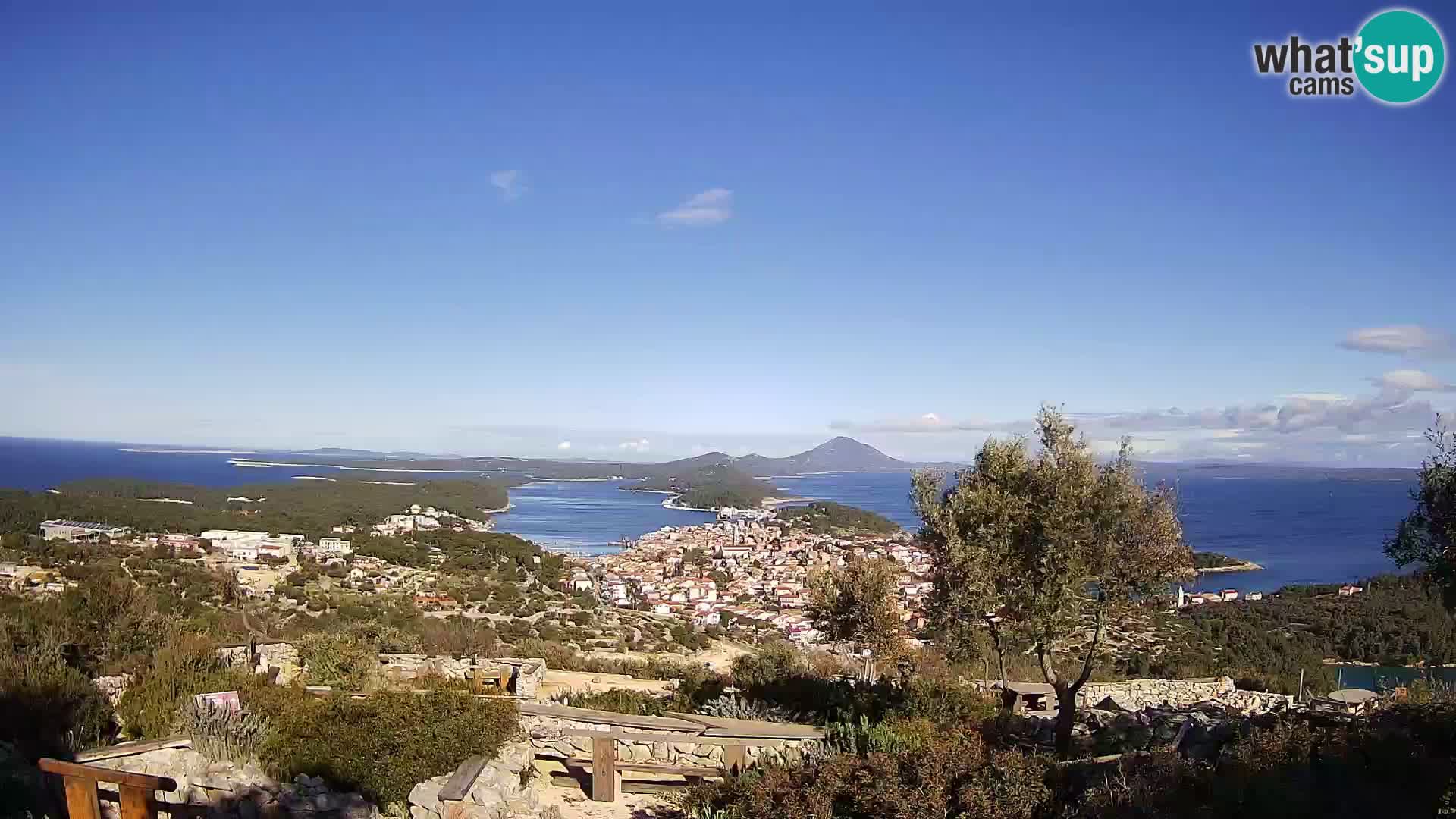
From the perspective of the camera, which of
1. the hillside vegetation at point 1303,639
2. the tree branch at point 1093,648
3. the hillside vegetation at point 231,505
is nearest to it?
the tree branch at point 1093,648

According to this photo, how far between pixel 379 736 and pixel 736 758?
344 cm

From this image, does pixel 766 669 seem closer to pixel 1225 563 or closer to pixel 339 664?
pixel 339 664

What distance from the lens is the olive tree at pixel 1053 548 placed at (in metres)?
7.74

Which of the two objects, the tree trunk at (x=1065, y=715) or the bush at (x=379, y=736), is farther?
the tree trunk at (x=1065, y=715)

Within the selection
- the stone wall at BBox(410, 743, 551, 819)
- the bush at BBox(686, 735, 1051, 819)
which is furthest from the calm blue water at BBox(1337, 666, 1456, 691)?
the stone wall at BBox(410, 743, 551, 819)

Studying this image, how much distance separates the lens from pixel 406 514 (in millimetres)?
44781

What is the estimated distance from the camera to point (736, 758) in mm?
8242

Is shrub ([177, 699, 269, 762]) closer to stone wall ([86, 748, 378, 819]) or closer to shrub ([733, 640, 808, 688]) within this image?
stone wall ([86, 748, 378, 819])

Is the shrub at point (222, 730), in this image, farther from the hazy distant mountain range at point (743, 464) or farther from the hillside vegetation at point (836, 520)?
the hazy distant mountain range at point (743, 464)

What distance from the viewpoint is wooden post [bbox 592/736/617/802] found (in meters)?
8.20

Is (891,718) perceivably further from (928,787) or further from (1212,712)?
(1212,712)

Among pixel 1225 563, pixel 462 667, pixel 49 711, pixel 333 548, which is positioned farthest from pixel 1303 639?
pixel 333 548

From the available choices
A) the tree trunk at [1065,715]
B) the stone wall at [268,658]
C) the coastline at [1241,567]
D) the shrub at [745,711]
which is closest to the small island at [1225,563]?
the coastline at [1241,567]

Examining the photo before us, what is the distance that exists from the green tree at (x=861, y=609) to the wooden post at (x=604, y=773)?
4.54m
